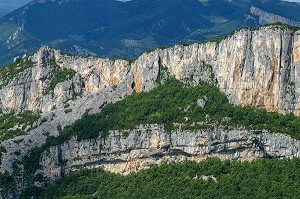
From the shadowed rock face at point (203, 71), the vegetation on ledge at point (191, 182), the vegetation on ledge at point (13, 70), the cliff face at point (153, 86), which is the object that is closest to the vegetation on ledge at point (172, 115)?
the cliff face at point (153, 86)

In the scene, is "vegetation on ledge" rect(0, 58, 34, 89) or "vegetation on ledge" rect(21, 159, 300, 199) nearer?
"vegetation on ledge" rect(21, 159, 300, 199)

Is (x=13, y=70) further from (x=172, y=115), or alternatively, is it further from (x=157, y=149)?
(x=157, y=149)

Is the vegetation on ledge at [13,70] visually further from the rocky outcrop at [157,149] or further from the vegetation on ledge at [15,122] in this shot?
the rocky outcrop at [157,149]

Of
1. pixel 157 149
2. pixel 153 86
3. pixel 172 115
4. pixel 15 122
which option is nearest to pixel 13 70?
pixel 15 122

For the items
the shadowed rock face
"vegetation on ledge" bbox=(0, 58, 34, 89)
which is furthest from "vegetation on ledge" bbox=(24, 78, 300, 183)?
"vegetation on ledge" bbox=(0, 58, 34, 89)

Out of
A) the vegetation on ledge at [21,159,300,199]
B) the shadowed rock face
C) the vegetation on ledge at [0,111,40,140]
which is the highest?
the shadowed rock face

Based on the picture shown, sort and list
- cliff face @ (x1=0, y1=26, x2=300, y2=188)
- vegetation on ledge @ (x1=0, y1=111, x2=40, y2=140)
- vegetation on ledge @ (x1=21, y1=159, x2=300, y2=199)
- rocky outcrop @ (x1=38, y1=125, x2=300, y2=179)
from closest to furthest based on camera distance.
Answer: vegetation on ledge @ (x1=21, y1=159, x2=300, y2=199)
rocky outcrop @ (x1=38, y1=125, x2=300, y2=179)
cliff face @ (x1=0, y1=26, x2=300, y2=188)
vegetation on ledge @ (x1=0, y1=111, x2=40, y2=140)

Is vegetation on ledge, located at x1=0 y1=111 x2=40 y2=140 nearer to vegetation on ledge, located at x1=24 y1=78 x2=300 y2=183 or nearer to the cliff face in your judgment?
the cliff face

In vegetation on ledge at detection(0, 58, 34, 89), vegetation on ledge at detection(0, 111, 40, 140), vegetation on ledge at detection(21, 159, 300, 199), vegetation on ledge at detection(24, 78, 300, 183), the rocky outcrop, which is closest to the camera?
vegetation on ledge at detection(21, 159, 300, 199)

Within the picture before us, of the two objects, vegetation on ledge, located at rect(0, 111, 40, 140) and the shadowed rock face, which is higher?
the shadowed rock face
